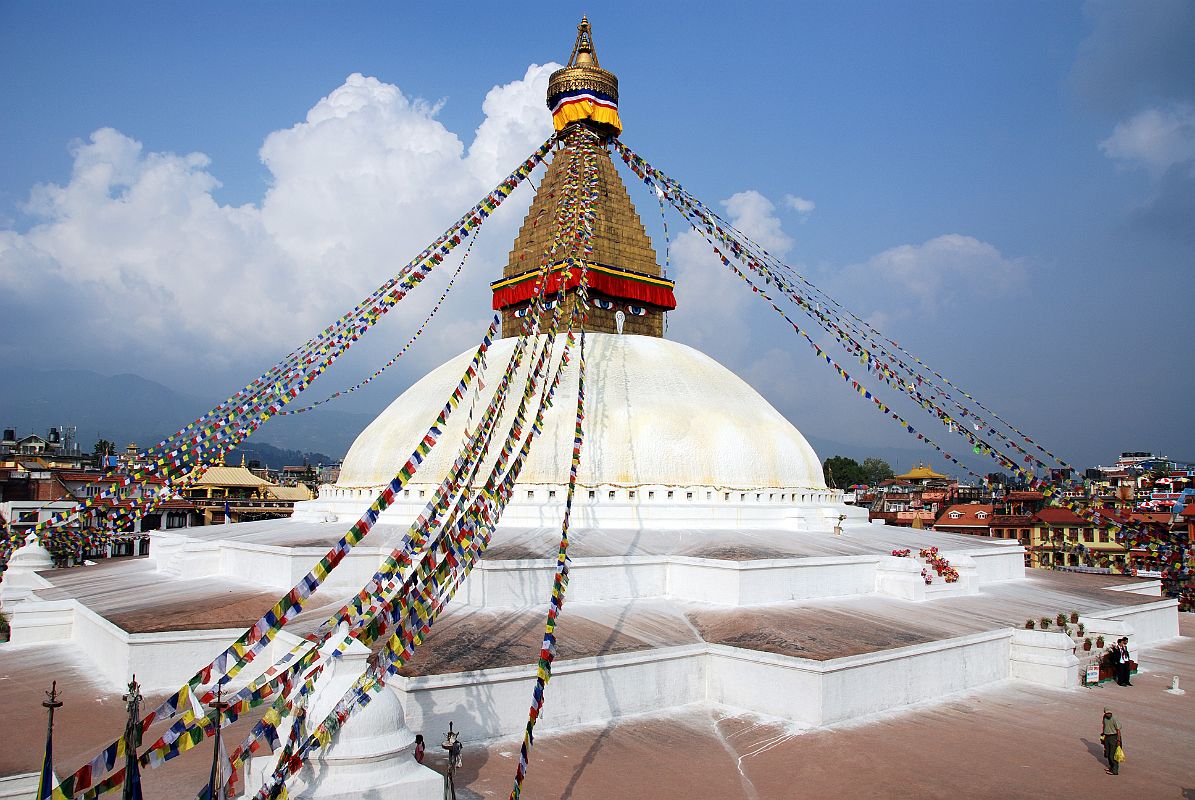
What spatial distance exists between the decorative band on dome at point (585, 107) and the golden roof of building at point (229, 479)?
89.7 ft

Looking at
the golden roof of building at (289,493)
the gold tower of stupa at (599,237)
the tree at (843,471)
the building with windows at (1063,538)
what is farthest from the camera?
the tree at (843,471)

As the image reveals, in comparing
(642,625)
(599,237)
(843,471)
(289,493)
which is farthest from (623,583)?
(843,471)

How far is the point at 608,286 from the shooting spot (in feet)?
58.5

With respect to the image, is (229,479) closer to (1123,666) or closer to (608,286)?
(608,286)

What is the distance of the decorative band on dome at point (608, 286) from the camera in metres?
17.6

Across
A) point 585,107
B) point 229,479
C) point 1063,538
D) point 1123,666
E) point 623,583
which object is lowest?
point 1123,666


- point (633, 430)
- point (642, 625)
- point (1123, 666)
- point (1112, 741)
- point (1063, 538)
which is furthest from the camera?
point (1063, 538)

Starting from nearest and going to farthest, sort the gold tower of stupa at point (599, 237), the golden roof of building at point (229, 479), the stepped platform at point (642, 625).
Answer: the stepped platform at point (642, 625), the gold tower of stupa at point (599, 237), the golden roof of building at point (229, 479)

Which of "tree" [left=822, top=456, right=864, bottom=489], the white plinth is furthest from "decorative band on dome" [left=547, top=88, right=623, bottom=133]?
"tree" [left=822, top=456, right=864, bottom=489]

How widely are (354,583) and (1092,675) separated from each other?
10.9 m

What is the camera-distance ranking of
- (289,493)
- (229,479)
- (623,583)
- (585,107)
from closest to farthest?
(623,583)
(585,107)
(229,479)
(289,493)

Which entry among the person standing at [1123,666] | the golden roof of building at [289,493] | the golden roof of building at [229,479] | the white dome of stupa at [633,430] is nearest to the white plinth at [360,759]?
the white dome of stupa at [633,430]

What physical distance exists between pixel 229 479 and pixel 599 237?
3011 centimetres

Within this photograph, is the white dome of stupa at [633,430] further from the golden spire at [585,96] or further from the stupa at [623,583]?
the golden spire at [585,96]
